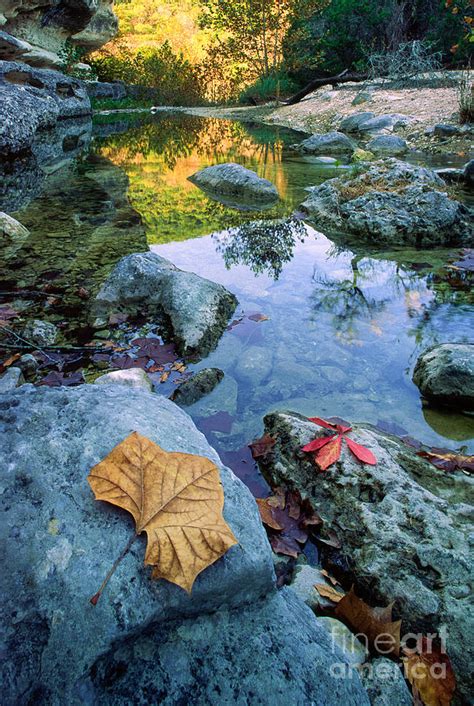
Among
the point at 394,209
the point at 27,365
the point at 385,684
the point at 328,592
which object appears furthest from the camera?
the point at 394,209

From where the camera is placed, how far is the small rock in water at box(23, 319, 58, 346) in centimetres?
304

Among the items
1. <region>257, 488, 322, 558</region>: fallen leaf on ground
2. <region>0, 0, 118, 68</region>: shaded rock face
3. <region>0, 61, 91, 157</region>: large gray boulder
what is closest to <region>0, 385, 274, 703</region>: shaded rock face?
<region>257, 488, 322, 558</region>: fallen leaf on ground

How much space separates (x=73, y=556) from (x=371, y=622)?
1016mm

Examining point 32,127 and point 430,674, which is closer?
point 430,674

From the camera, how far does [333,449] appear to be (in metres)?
1.94

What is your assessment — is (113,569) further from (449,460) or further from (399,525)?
(449,460)

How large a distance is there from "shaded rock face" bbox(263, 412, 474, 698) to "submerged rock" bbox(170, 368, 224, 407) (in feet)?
2.00

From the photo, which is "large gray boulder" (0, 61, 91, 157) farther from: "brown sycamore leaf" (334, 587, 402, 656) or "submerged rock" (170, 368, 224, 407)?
"brown sycamore leaf" (334, 587, 402, 656)

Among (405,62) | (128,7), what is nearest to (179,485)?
(405,62)

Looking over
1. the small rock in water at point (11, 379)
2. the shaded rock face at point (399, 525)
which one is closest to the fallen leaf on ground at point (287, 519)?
the shaded rock face at point (399, 525)

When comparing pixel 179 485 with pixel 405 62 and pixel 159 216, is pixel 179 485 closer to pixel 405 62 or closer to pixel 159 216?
pixel 159 216

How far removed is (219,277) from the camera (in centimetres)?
426

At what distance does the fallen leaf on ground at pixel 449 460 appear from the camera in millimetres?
2035

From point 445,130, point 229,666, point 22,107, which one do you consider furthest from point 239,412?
point 445,130
